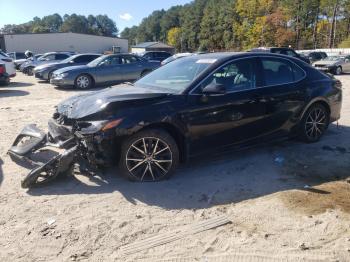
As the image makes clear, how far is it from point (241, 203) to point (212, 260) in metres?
1.23

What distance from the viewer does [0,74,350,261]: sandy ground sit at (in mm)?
3436

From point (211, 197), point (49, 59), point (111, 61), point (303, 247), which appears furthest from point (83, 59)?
point (303, 247)

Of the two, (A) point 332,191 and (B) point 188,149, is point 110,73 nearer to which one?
(B) point 188,149

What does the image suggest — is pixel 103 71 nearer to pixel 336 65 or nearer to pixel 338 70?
pixel 336 65

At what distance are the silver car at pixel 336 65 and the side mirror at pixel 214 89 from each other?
2116 centimetres

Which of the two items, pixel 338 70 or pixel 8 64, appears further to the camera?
pixel 338 70

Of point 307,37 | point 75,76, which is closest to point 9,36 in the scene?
point 75,76

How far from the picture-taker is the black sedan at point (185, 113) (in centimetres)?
471

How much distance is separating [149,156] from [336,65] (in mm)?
22316

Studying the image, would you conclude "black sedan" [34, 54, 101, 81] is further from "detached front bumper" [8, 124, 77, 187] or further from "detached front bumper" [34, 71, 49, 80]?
"detached front bumper" [8, 124, 77, 187]

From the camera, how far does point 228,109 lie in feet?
17.4

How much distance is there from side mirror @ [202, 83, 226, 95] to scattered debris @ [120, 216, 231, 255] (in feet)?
5.61

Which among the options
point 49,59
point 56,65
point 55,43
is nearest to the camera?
point 56,65

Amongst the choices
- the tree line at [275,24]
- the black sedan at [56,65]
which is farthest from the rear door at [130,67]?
the tree line at [275,24]
